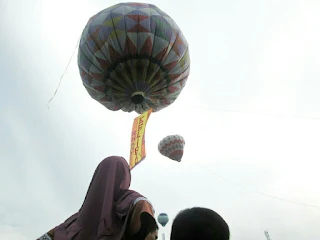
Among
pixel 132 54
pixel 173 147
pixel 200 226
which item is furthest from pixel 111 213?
pixel 173 147

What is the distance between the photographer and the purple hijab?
2.09 m

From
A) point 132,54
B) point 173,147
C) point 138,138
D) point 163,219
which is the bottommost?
point 163,219

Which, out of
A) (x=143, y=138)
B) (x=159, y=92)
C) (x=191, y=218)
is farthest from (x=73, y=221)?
(x=159, y=92)

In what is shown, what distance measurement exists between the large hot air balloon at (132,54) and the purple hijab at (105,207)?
4.73 m

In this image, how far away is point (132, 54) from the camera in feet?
22.4

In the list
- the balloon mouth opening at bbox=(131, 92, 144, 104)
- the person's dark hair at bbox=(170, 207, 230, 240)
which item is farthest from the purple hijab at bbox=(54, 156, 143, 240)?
the balloon mouth opening at bbox=(131, 92, 144, 104)

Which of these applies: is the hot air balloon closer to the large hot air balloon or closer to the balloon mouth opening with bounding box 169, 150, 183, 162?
the balloon mouth opening with bounding box 169, 150, 183, 162

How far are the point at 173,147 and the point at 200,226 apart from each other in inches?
530

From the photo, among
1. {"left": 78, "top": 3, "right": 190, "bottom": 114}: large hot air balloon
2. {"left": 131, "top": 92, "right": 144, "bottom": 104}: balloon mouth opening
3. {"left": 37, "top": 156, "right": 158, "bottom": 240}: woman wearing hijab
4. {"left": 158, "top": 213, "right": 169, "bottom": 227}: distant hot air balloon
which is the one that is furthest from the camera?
{"left": 158, "top": 213, "right": 169, "bottom": 227}: distant hot air balloon

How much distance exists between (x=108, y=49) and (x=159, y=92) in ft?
6.01

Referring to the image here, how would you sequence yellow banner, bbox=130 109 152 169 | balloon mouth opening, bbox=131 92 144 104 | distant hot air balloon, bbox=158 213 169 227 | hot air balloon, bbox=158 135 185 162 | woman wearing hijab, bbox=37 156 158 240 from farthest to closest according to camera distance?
distant hot air balloon, bbox=158 213 169 227 → hot air balloon, bbox=158 135 185 162 → balloon mouth opening, bbox=131 92 144 104 → yellow banner, bbox=130 109 152 169 → woman wearing hijab, bbox=37 156 158 240

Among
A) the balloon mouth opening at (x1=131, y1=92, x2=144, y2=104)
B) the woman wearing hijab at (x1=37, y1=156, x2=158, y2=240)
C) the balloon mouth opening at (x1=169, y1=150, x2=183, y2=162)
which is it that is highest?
the woman wearing hijab at (x1=37, y1=156, x2=158, y2=240)

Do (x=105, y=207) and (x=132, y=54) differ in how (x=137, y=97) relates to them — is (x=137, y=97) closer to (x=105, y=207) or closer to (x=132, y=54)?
(x=132, y=54)

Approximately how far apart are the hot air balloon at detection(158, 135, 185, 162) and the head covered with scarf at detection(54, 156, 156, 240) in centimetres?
1252
